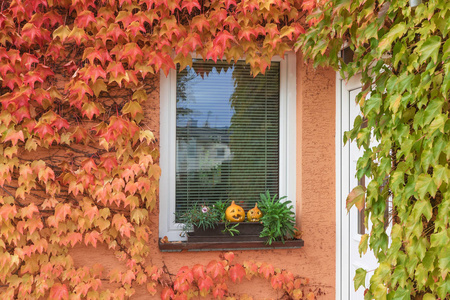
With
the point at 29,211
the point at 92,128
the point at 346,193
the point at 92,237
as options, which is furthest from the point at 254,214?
the point at 29,211

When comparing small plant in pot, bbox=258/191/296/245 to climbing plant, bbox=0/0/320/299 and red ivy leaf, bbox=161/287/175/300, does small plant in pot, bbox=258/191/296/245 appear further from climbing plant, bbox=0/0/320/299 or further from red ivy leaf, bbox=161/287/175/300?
red ivy leaf, bbox=161/287/175/300

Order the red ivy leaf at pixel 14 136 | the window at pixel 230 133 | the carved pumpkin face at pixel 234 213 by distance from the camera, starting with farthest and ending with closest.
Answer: the window at pixel 230 133 < the carved pumpkin face at pixel 234 213 < the red ivy leaf at pixel 14 136

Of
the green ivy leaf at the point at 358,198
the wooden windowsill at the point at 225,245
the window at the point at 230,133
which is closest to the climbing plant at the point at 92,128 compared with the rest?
the wooden windowsill at the point at 225,245

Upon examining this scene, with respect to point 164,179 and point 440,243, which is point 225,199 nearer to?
point 164,179

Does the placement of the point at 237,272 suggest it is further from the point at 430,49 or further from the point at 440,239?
the point at 430,49

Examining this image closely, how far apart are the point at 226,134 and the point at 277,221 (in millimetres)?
773

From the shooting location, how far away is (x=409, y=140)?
184cm

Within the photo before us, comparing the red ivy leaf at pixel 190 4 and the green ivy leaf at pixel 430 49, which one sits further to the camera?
the red ivy leaf at pixel 190 4

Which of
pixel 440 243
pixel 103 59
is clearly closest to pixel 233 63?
pixel 103 59

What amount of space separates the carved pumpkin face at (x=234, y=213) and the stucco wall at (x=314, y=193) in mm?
280

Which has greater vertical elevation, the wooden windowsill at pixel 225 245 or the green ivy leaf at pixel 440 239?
the green ivy leaf at pixel 440 239

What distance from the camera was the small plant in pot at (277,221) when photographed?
2.90 m

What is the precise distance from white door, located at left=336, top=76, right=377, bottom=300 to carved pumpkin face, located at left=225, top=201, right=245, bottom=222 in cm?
72

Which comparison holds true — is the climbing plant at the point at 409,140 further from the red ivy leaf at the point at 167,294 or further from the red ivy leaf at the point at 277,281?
the red ivy leaf at the point at 167,294
